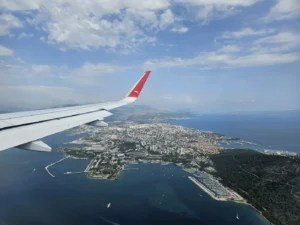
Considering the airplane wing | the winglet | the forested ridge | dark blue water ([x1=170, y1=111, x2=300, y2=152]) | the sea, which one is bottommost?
the sea

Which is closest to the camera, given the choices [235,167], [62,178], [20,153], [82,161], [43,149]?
[43,149]

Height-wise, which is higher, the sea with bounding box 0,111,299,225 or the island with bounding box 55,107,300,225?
the island with bounding box 55,107,300,225

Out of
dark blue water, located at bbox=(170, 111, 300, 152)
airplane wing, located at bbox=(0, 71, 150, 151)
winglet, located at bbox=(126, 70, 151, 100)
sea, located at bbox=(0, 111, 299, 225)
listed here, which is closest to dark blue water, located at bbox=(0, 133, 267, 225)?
A: sea, located at bbox=(0, 111, 299, 225)

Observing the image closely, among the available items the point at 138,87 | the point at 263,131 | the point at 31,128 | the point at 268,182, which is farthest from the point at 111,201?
the point at 263,131

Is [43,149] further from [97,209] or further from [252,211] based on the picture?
[252,211]

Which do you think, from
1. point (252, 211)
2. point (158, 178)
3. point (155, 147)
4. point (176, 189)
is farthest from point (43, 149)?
point (155, 147)

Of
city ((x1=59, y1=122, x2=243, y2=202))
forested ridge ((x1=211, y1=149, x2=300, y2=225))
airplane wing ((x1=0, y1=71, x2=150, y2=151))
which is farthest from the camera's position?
city ((x1=59, y1=122, x2=243, y2=202))

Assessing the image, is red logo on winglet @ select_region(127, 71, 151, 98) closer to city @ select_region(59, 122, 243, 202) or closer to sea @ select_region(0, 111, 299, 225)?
sea @ select_region(0, 111, 299, 225)

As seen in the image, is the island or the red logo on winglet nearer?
the red logo on winglet
